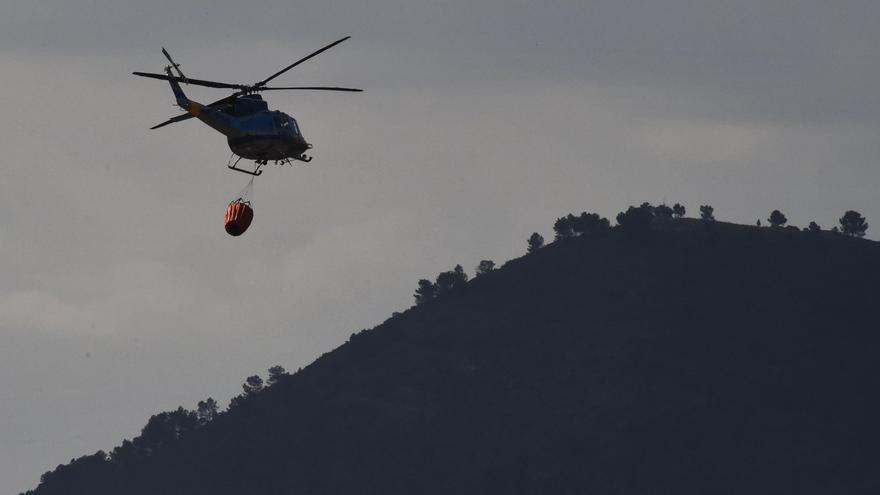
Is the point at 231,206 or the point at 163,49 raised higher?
the point at 163,49

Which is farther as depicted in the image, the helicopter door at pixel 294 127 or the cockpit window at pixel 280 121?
the helicopter door at pixel 294 127

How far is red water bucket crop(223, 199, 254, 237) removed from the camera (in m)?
90.9

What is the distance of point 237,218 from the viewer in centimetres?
9125

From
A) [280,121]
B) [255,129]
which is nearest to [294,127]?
[280,121]

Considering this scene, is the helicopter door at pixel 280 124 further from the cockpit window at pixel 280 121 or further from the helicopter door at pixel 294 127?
the helicopter door at pixel 294 127

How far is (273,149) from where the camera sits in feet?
305

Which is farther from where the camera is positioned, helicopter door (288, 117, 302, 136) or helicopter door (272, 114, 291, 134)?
helicopter door (288, 117, 302, 136)

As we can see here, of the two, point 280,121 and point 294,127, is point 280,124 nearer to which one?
point 280,121

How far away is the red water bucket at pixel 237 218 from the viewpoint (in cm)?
9088

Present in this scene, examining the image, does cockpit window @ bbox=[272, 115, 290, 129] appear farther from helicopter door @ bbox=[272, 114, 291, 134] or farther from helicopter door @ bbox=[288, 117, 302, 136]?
helicopter door @ bbox=[288, 117, 302, 136]

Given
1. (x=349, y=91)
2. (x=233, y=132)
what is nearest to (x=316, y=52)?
(x=349, y=91)

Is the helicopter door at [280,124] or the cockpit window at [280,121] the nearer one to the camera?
the helicopter door at [280,124]

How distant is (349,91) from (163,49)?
8.01m

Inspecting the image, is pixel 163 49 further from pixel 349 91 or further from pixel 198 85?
pixel 349 91
